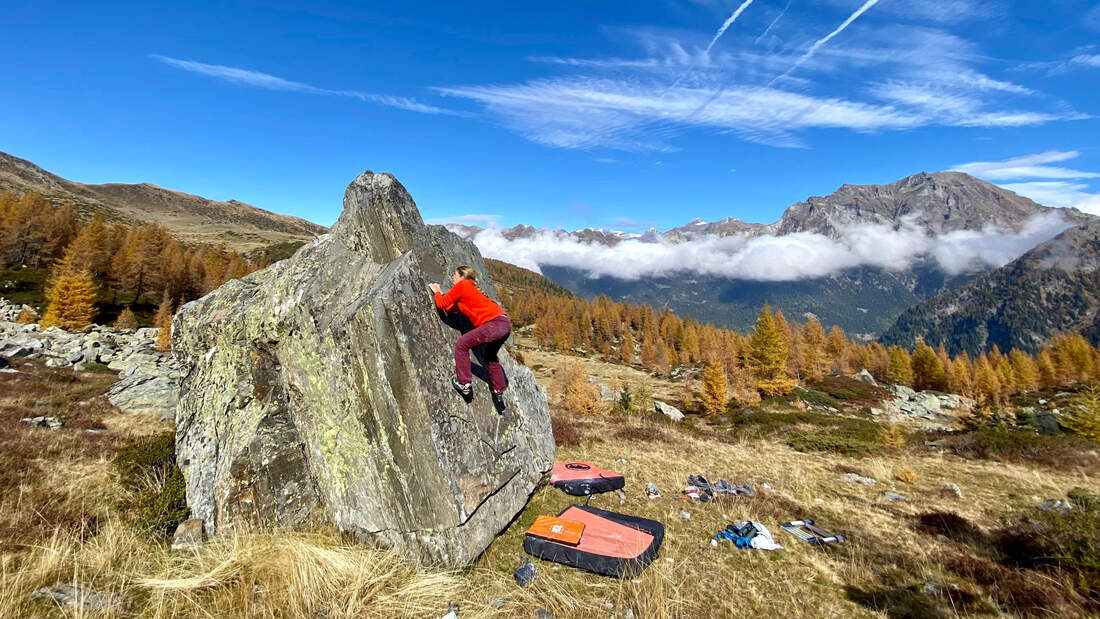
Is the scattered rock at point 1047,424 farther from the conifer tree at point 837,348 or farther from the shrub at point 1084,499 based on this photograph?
the conifer tree at point 837,348

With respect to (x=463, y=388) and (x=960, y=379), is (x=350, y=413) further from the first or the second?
(x=960, y=379)

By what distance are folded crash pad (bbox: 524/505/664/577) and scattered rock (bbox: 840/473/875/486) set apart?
11.3 metres

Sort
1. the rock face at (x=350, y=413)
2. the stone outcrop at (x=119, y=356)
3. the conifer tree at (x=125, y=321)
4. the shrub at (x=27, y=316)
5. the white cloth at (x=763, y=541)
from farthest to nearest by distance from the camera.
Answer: the conifer tree at (x=125, y=321)
the shrub at (x=27, y=316)
the stone outcrop at (x=119, y=356)
the white cloth at (x=763, y=541)
the rock face at (x=350, y=413)

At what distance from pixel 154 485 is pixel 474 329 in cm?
786

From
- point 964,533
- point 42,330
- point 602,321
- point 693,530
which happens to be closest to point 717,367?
point 964,533

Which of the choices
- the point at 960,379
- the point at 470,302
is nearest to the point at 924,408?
the point at 960,379

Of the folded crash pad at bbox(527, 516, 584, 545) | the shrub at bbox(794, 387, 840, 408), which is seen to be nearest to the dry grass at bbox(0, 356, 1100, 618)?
the folded crash pad at bbox(527, 516, 584, 545)

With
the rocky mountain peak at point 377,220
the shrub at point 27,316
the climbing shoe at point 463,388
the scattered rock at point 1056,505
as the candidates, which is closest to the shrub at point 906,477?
the scattered rock at point 1056,505

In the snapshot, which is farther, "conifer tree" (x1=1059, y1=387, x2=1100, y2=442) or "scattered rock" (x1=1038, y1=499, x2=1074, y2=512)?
"conifer tree" (x1=1059, y1=387, x2=1100, y2=442)

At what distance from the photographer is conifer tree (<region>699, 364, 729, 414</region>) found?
4494 centimetres

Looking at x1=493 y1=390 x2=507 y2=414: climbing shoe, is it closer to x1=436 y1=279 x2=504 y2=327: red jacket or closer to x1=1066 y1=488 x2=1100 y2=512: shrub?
x1=436 y1=279 x2=504 y2=327: red jacket

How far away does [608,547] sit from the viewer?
7938mm

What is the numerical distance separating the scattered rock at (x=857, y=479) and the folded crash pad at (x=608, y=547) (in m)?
11.3

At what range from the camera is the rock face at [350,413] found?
7.41 m
